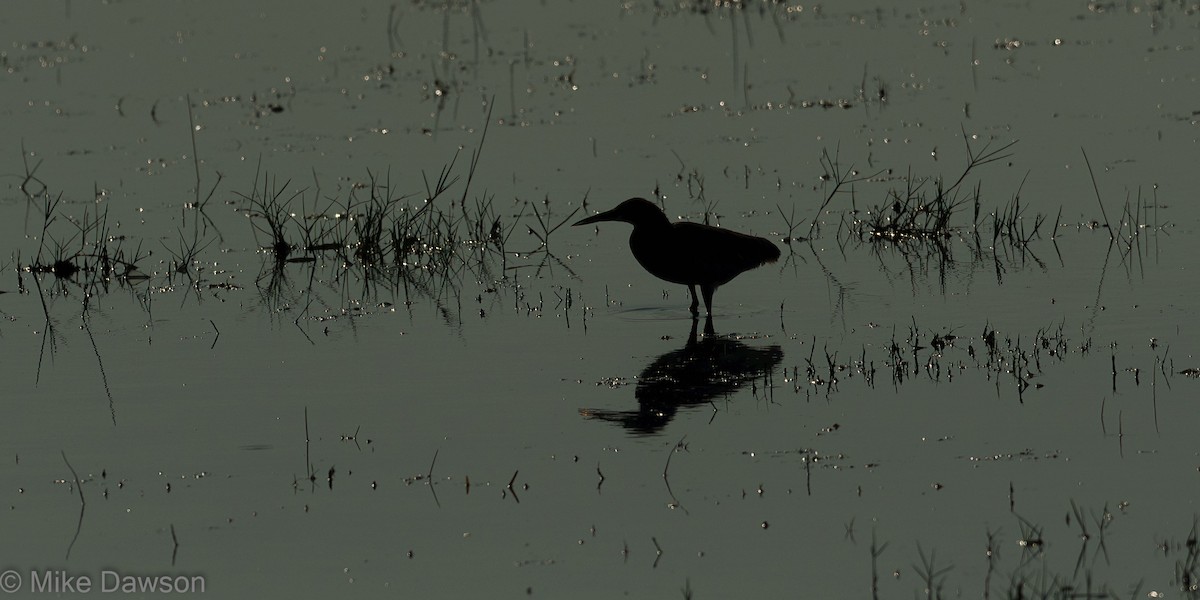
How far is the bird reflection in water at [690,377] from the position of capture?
8.81 meters

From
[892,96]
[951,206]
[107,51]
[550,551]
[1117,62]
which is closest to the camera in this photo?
[550,551]

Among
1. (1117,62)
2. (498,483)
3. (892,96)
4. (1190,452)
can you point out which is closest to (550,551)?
(498,483)

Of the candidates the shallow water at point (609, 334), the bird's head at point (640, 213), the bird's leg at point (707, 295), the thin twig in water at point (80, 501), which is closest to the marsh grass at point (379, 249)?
the shallow water at point (609, 334)

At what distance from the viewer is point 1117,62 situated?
70.0 feet

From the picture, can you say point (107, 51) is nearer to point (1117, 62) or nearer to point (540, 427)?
point (1117, 62)

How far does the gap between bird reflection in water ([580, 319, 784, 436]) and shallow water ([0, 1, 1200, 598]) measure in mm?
38

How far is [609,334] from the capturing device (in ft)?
35.6

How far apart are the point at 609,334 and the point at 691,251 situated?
879 mm

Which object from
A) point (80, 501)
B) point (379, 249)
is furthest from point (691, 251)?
point (80, 501)

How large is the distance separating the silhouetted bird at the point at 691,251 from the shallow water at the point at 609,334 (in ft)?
0.79

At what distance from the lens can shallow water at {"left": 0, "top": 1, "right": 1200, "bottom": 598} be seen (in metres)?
6.88

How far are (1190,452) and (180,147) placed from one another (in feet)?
40.3

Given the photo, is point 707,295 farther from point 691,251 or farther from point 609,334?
point 609,334

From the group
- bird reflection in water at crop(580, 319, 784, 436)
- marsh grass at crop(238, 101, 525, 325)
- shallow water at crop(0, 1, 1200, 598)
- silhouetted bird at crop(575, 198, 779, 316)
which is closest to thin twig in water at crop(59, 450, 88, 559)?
shallow water at crop(0, 1, 1200, 598)
